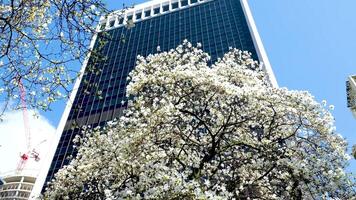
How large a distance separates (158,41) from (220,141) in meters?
96.9

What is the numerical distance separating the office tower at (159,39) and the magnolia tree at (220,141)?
66.4 meters

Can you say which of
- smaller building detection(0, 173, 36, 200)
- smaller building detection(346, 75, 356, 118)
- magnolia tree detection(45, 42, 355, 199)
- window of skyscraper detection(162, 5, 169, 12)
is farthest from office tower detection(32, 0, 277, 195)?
smaller building detection(0, 173, 36, 200)

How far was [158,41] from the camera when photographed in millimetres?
109312

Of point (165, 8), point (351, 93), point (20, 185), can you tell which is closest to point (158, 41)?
point (165, 8)

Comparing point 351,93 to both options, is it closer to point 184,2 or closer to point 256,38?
point 256,38

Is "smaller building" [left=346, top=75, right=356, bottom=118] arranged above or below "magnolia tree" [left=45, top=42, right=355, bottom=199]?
above

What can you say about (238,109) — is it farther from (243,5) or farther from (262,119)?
(243,5)

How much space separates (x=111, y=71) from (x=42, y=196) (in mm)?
91327

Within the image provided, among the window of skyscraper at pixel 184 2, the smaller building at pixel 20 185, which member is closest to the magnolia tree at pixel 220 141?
the window of skyscraper at pixel 184 2

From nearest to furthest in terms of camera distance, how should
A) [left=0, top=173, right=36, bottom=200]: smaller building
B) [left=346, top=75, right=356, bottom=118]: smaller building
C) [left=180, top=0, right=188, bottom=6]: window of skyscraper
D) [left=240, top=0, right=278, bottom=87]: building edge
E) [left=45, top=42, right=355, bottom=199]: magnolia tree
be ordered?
[left=45, top=42, right=355, bottom=199]: magnolia tree, [left=346, top=75, right=356, bottom=118]: smaller building, [left=240, top=0, right=278, bottom=87]: building edge, [left=180, top=0, right=188, bottom=6]: window of skyscraper, [left=0, top=173, right=36, bottom=200]: smaller building

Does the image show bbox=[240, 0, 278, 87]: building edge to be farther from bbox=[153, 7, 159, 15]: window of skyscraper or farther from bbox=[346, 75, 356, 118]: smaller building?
bbox=[346, 75, 356, 118]: smaller building

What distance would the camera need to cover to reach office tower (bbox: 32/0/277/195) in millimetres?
89875

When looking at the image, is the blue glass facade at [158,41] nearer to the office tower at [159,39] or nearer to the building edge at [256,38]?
the office tower at [159,39]

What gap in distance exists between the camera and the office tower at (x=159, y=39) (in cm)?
8988
